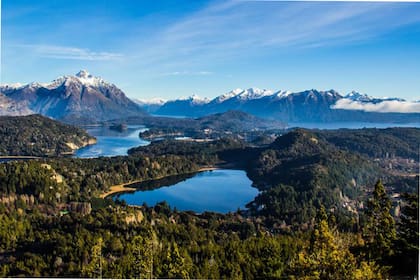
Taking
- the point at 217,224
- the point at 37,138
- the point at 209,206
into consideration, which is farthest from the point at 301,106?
the point at 217,224

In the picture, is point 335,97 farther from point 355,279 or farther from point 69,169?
point 355,279

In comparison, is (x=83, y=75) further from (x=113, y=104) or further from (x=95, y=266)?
(x=95, y=266)

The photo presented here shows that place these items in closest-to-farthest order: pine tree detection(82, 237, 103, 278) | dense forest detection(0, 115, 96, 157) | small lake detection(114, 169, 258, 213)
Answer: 1. pine tree detection(82, 237, 103, 278)
2. small lake detection(114, 169, 258, 213)
3. dense forest detection(0, 115, 96, 157)

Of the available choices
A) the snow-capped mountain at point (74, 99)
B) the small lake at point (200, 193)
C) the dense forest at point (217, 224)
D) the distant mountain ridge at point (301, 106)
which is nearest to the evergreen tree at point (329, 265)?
the dense forest at point (217, 224)

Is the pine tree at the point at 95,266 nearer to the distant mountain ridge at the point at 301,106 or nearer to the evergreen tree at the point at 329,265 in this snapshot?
the evergreen tree at the point at 329,265

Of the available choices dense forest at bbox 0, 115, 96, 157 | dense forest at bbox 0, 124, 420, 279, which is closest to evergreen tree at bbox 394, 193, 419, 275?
dense forest at bbox 0, 124, 420, 279

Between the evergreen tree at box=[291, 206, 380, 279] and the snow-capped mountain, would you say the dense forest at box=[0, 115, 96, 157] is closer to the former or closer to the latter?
the evergreen tree at box=[291, 206, 380, 279]
